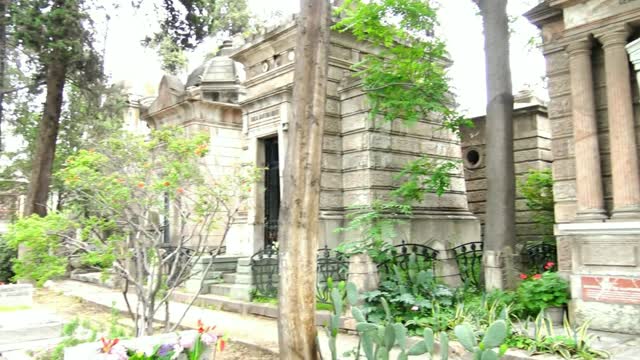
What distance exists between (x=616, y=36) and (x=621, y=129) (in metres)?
1.42

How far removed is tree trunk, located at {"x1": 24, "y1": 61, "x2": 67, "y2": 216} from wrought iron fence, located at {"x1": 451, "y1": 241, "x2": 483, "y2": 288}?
13.1 m

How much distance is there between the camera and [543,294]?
7.32 meters

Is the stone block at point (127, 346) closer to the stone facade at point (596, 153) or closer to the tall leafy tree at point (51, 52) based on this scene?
the stone facade at point (596, 153)

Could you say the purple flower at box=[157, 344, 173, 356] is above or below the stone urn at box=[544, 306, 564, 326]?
above

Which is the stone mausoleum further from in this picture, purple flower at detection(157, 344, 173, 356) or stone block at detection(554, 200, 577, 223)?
purple flower at detection(157, 344, 173, 356)

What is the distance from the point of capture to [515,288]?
319 inches

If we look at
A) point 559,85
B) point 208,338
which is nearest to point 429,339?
point 208,338

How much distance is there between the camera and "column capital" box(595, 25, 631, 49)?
7395mm

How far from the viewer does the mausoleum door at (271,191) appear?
40.0ft

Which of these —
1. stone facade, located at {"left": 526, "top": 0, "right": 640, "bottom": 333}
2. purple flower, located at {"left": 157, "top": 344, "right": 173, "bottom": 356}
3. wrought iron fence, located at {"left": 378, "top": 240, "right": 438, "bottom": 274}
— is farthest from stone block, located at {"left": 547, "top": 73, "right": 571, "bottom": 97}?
purple flower, located at {"left": 157, "top": 344, "right": 173, "bottom": 356}

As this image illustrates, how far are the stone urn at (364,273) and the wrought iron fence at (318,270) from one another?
2.60ft

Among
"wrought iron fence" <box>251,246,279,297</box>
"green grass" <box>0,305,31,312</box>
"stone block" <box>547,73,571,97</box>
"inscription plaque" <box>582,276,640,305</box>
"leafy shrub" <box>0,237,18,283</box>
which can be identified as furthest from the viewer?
"leafy shrub" <box>0,237,18,283</box>

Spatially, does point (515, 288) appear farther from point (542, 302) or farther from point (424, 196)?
point (424, 196)

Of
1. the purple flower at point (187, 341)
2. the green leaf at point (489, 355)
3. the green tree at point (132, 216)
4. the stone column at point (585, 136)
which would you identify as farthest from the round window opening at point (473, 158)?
the purple flower at point (187, 341)
